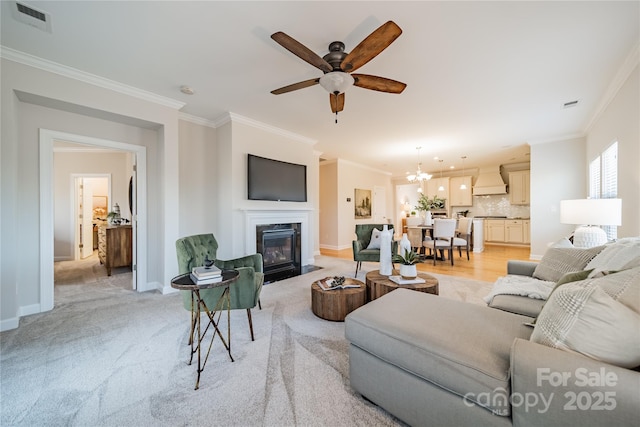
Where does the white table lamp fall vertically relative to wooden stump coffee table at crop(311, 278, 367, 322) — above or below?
above

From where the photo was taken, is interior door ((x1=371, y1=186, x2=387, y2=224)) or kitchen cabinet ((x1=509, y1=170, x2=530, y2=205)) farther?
interior door ((x1=371, y1=186, x2=387, y2=224))

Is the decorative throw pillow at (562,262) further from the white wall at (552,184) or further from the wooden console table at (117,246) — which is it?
the wooden console table at (117,246)

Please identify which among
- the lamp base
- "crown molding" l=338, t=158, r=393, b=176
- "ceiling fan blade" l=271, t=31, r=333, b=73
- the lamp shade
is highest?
"crown molding" l=338, t=158, r=393, b=176

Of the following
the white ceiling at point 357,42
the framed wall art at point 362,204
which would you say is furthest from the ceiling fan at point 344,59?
the framed wall art at point 362,204

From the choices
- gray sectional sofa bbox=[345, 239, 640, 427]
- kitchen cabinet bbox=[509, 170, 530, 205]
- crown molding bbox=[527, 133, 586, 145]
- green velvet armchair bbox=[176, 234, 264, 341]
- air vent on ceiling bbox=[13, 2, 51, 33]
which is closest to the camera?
gray sectional sofa bbox=[345, 239, 640, 427]

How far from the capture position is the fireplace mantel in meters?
3.93

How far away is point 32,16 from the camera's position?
194 centimetres

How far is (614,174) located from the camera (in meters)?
3.21

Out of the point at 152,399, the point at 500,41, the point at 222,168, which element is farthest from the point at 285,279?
the point at 500,41

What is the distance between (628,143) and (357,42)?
3.12 metres

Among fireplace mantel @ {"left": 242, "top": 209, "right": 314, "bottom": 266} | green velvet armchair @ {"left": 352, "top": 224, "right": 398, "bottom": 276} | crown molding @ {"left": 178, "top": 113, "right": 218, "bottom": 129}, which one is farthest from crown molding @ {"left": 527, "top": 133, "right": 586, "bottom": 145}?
crown molding @ {"left": 178, "top": 113, "right": 218, "bottom": 129}

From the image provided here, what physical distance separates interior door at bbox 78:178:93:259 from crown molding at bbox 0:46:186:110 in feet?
13.9

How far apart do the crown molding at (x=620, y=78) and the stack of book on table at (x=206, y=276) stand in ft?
13.9

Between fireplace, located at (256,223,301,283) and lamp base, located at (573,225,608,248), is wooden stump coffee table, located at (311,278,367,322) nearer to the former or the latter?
fireplace, located at (256,223,301,283)
